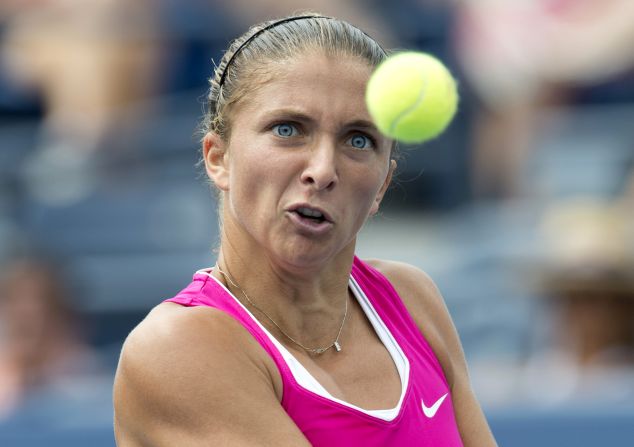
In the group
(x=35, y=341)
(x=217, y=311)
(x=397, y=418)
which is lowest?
(x=397, y=418)

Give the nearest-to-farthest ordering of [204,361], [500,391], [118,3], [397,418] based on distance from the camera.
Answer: [204,361] < [397,418] < [500,391] < [118,3]

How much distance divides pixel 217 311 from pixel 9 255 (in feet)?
15.6

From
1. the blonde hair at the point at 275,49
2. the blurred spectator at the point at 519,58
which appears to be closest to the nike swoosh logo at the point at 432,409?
the blonde hair at the point at 275,49

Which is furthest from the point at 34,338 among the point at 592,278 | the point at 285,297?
the point at 285,297

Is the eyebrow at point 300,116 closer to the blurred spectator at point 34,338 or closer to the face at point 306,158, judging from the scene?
the face at point 306,158

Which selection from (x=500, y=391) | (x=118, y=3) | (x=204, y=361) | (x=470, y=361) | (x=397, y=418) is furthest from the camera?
(x=118, y=3)

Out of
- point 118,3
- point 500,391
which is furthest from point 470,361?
point 118,3

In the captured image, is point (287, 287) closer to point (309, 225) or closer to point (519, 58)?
point (309, 225)

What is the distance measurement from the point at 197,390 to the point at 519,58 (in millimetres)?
5879

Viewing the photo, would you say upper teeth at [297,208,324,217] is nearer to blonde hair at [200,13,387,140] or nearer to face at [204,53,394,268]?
face at [204,53,394,268]

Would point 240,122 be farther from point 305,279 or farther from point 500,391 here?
point 500,391

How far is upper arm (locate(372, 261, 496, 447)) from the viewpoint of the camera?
2580mm

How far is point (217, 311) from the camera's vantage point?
223cm

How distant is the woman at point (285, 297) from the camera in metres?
2.13
